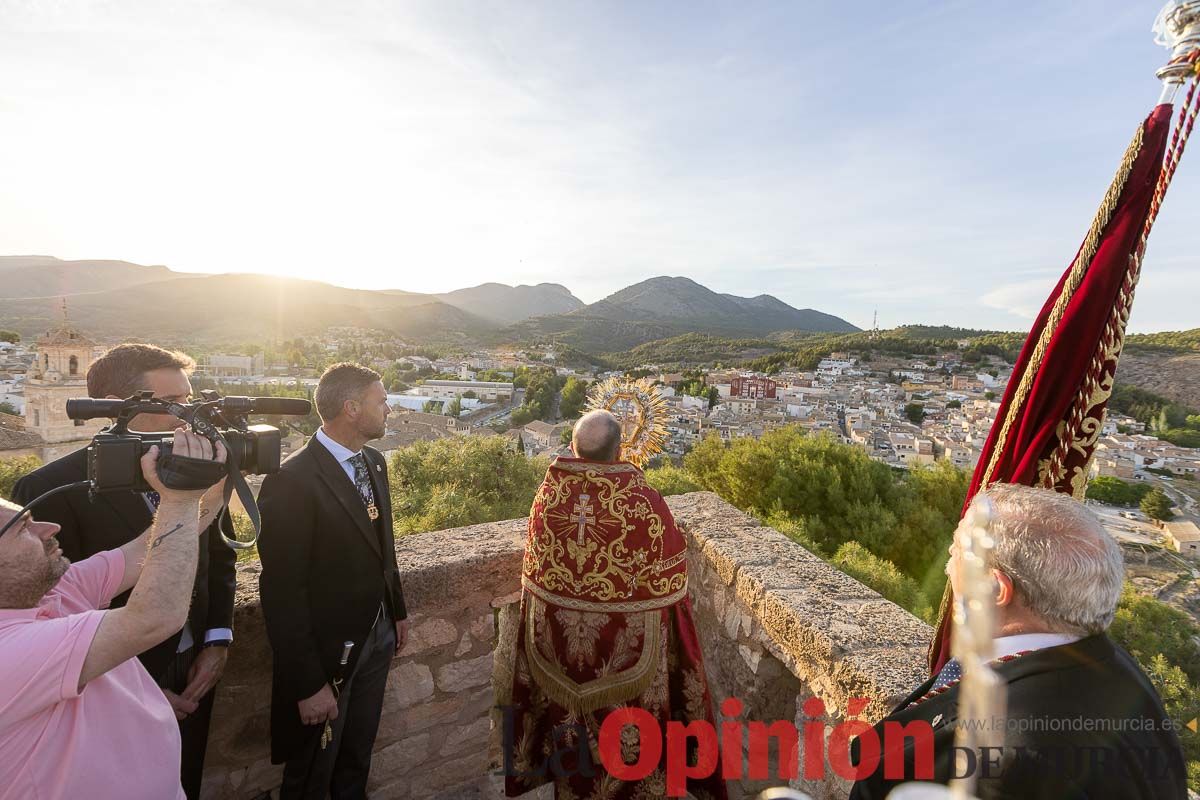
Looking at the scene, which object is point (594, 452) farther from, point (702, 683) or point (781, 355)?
point (781, 355)

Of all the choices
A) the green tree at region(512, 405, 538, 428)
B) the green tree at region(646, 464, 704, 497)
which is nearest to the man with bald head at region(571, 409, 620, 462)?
the green tree at region(646, 464, 704, 497)

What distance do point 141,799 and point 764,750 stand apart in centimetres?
204

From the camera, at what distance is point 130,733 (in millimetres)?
1136

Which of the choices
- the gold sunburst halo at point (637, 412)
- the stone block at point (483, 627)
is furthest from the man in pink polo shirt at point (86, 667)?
the gold sunburst halo at point (637, 412)

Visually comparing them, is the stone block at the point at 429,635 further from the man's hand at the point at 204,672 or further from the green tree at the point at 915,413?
the green tree at the point at 915,413

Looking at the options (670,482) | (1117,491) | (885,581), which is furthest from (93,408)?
(1117,491)

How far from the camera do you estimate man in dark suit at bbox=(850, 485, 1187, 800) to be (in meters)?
0.82

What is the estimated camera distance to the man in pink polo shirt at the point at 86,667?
0.91 m

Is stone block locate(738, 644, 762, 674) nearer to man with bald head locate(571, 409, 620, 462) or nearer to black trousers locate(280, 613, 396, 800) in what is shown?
man with bald head locate(571, 409, 620, 462)

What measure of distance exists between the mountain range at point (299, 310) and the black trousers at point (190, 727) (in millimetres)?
34519

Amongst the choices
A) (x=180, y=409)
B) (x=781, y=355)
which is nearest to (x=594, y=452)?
(x=180, y=409)

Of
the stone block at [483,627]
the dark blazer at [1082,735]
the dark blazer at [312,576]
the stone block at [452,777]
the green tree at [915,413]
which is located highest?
the dark blazer at [1082,735]

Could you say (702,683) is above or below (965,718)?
below

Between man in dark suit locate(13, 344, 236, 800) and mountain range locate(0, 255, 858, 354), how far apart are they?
112ft
